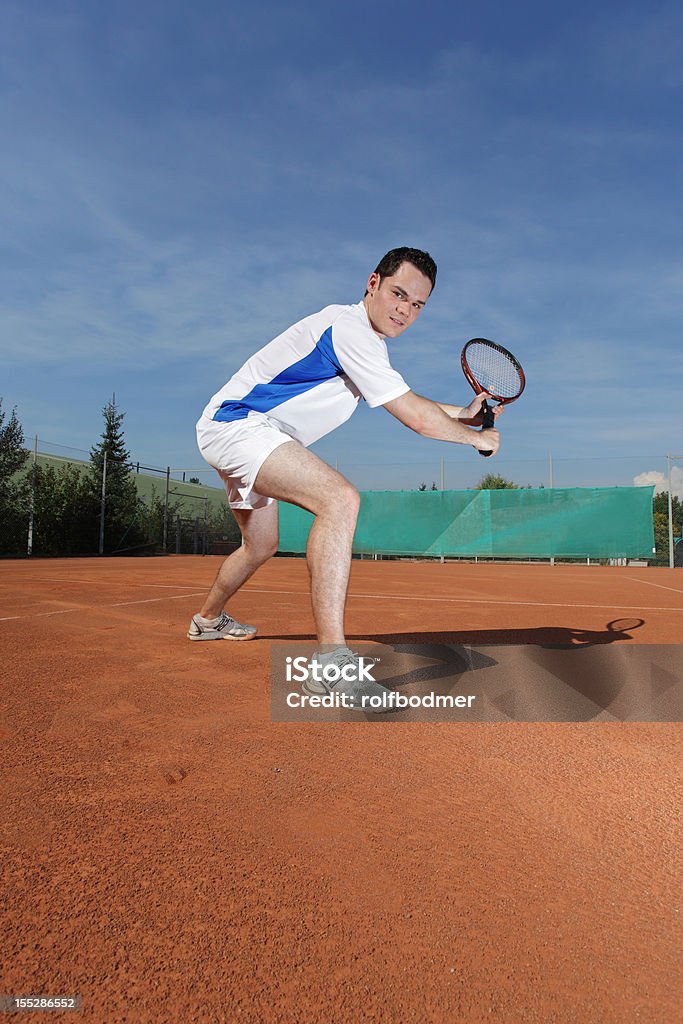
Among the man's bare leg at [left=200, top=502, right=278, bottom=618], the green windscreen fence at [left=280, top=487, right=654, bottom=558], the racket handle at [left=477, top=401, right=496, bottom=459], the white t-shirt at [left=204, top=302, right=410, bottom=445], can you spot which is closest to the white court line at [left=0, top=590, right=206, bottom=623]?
the man's bare leg at [left=200, top=502, right=278, bottom=618]

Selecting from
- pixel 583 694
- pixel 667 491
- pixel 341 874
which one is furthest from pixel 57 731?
pixel 667 491

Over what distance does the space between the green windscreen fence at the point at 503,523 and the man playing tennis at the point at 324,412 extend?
1309 centimetres

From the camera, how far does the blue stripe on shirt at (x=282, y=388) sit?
2.82 metres

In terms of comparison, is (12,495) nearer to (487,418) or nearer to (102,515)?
(102,515)

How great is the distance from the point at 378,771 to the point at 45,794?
2.58 feet

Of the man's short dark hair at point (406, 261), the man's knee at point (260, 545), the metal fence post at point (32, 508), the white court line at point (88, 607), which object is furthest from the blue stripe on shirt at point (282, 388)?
the metal fence post at point (32, 508)

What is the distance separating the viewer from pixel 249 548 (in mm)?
3320

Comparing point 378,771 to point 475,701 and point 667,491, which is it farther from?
point 667,491

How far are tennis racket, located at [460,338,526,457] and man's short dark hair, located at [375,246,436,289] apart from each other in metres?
1.10

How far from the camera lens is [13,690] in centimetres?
247

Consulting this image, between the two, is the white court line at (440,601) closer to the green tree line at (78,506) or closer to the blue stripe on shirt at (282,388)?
the blue stripe on shirt at (282,388)

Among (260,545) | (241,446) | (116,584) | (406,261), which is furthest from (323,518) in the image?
(116,584)

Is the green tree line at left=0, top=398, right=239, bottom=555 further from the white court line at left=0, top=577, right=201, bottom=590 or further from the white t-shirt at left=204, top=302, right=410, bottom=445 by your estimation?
the white t-shirt at left=204, top=302, right=410, bottom=445

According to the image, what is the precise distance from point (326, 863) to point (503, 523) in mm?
16761
